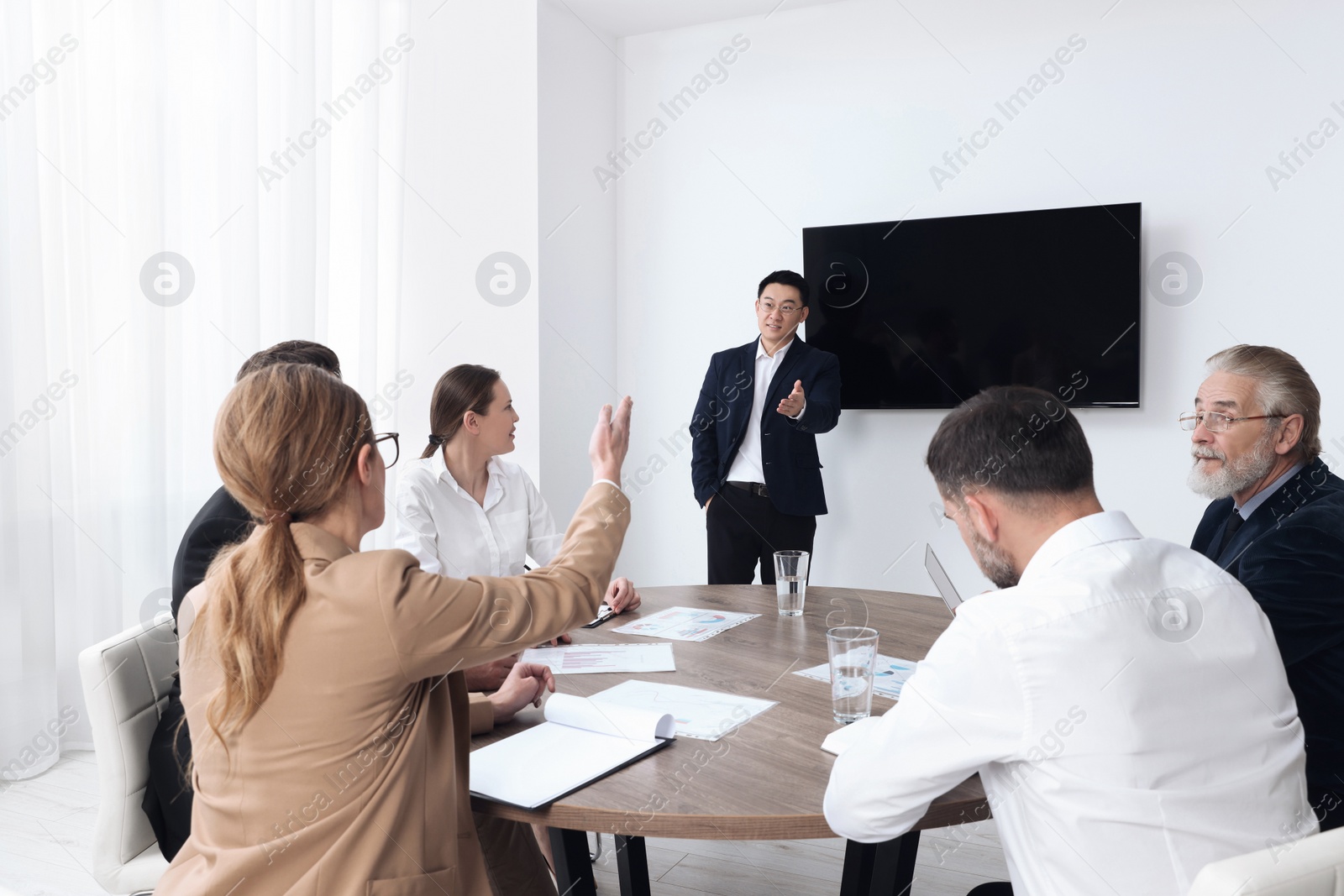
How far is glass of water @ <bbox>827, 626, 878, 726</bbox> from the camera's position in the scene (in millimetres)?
1540

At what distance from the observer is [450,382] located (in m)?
2.71

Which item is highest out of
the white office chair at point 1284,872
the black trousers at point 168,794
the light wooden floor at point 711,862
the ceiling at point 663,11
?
the ceiling at point 663,11

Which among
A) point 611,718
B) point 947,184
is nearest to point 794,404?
point 947,184

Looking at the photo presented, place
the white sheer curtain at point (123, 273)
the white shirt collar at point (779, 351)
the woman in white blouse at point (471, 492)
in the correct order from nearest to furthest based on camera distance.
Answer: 1. the woman in white blouse at point (471, 492)
2. the white sheer curtain at point (123, 273)
3. the white shirt collar at point (779, 351)

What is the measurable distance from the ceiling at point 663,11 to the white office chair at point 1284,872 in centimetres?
424

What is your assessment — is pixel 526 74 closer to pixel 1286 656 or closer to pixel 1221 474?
pixel 1221 474

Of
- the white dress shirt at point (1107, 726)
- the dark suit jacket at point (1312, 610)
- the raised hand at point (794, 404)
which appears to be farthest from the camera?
the raised hand at point (794, 404)

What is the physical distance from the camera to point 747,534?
414 cm

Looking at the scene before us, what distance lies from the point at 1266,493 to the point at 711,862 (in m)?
1.65

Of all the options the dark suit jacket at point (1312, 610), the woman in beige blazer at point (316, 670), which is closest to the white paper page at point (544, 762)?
the woman in beige blazer at point (316, 670)

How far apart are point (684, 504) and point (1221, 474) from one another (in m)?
3.09

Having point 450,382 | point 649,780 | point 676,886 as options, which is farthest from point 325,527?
point 676,886

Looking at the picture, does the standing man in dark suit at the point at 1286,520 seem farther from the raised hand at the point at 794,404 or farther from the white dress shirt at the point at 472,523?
the raised hand at the point at 794,404

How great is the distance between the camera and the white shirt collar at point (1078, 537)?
1195mm
